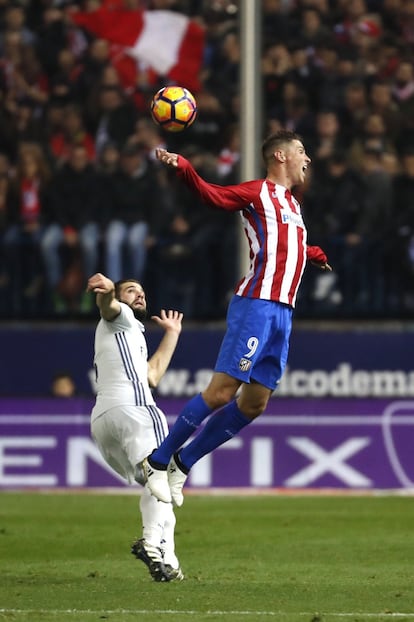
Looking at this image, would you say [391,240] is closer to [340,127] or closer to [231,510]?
[340,127]

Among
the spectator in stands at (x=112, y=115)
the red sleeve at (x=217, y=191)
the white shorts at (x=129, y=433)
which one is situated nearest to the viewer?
the red sleeve at (x=217, y=191)

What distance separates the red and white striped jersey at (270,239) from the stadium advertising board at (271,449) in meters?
7.13

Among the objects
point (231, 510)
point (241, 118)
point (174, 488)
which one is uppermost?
point (241, 118)

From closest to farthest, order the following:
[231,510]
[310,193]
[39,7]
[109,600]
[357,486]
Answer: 1. [109,600]
2. [231,510]
3. [357,486]
4. [310,193]
5. [39,7]

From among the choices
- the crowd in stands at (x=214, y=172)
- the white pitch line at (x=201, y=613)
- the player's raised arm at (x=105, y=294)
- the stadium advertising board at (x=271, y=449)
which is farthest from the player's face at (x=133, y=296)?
the crowd in stands at (x=214, y=172)

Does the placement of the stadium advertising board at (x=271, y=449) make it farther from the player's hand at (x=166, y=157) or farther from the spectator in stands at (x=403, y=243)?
the player's hand at (x=166, y=157)

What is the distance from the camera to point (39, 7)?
65.5 ft

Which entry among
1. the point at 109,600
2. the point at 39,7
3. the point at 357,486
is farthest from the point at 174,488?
the point at 39,7

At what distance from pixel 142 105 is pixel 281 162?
33.3 feet

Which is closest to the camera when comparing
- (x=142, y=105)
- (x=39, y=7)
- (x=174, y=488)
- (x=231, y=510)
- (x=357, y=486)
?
(x=174, y=488)

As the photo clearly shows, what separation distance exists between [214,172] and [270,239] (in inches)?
349

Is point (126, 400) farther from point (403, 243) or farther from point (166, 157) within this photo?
point (403, 243)

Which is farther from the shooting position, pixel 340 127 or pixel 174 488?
pixel 340 127

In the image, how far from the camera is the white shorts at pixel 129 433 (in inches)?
342
